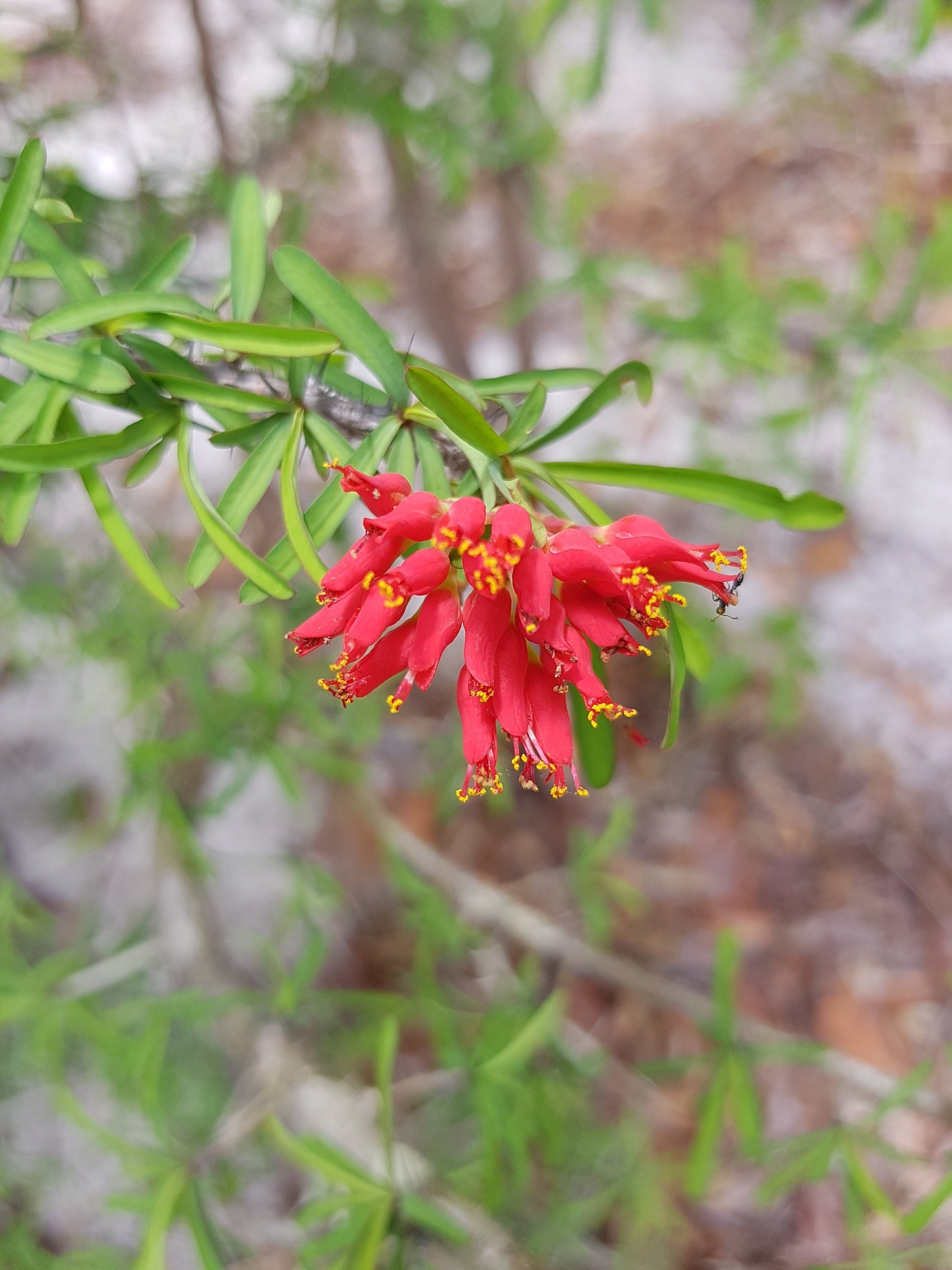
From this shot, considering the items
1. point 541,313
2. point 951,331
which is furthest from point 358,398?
point 541,313

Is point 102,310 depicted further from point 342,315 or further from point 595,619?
point 595,619

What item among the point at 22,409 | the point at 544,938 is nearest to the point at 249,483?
the point at 22,409

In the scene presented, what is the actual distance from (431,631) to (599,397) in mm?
203

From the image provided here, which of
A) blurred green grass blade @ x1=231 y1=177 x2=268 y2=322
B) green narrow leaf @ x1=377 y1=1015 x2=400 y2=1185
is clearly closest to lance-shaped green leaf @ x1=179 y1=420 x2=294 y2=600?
blurred green grass blade @ x1=231 y1=177 x2=268 y2=322

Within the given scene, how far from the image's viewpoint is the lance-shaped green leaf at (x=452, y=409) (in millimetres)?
489

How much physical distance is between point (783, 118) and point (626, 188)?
45 centimetres

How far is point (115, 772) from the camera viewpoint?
1862mm

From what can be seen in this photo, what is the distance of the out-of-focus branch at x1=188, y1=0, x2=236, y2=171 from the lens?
1.17 metres

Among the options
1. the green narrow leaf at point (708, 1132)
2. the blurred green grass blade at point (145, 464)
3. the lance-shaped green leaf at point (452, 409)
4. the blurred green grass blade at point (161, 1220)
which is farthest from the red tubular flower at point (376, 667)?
the green narrow leaf at point (708, 1132)

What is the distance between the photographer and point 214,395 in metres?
0.56

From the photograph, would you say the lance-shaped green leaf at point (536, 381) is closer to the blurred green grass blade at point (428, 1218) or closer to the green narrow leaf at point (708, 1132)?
the blurred green grass blade at point (428, 1218)

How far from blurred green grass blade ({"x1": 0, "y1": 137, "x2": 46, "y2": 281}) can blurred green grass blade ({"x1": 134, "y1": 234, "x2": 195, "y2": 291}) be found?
0.08 meters

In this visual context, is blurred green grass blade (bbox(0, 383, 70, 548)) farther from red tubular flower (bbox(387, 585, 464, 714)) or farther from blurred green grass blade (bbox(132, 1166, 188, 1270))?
blurred green grass blade (bbox(132, 1166, 188, 1270))

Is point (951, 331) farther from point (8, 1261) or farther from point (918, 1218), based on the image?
point (8, 1261)
